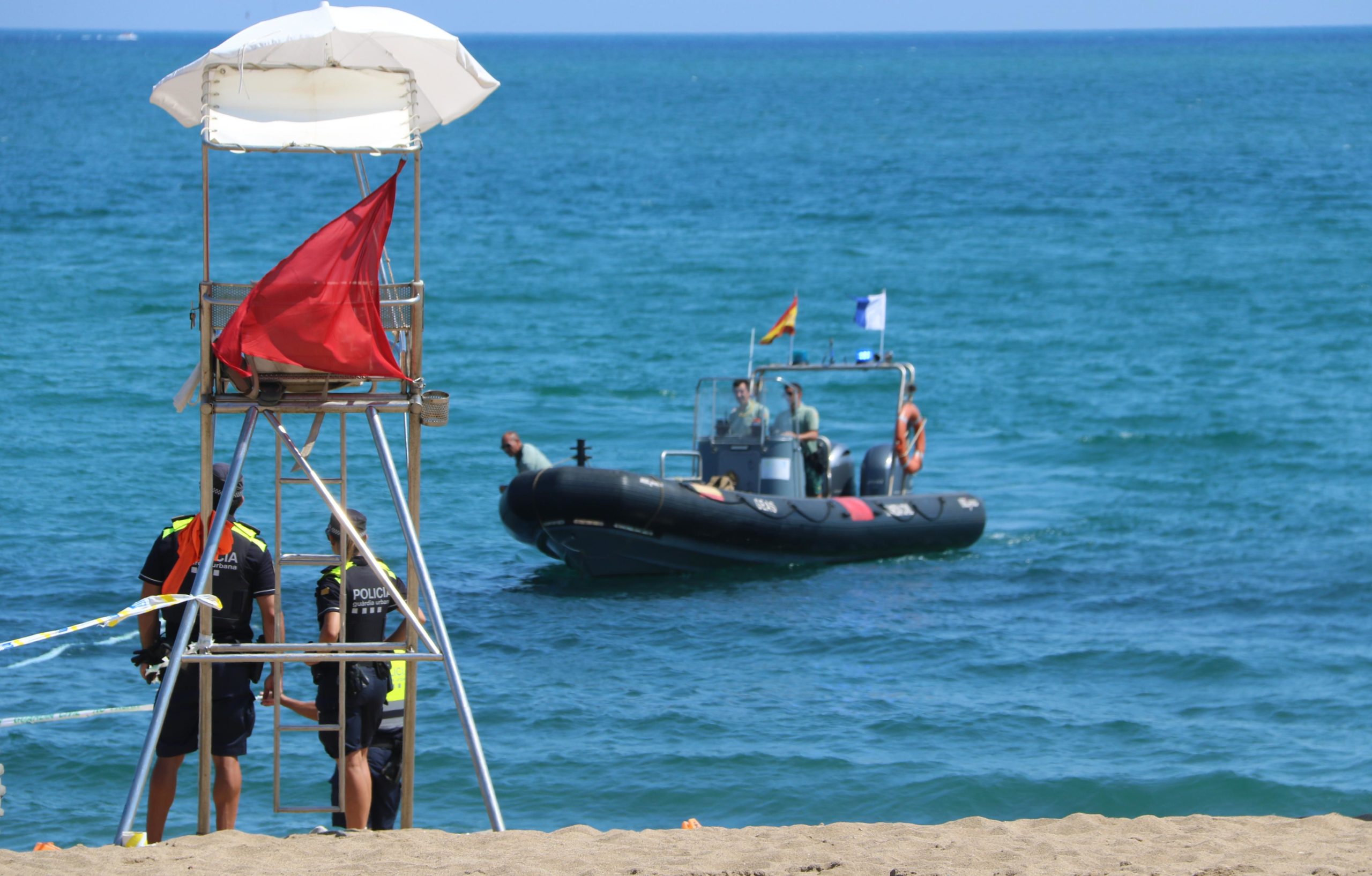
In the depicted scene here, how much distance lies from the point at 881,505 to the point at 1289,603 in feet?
11.7

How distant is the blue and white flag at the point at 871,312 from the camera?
14242 millimetres

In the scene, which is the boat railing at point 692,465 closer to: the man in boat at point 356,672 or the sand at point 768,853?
the man in boat at point 356,672

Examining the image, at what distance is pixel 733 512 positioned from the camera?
43.1 ft

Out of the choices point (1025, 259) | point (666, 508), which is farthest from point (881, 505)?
point (1025, 259)

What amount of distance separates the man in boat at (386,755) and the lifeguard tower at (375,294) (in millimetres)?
358

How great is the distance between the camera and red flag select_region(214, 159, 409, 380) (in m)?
5.35

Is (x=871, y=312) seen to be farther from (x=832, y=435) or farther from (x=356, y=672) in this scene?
(x=356, y=672)

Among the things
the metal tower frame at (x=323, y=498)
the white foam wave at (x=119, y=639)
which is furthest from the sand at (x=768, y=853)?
the white foam wave at (x=119, y=639)

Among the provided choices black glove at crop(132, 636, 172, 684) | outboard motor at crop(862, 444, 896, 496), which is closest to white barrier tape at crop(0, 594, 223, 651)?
black glove at crop(132, 636, 172, 684)

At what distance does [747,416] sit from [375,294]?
838cm

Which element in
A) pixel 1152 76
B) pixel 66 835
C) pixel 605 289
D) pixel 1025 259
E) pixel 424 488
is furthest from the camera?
pixel 1152 76

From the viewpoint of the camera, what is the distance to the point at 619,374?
24703mm

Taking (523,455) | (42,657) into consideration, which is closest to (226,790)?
(42,657)

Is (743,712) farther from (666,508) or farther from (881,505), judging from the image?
(881,505)
